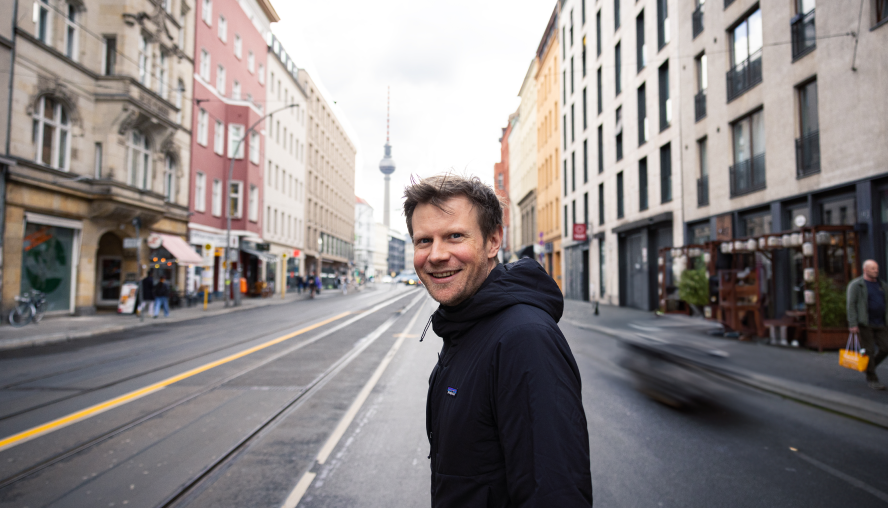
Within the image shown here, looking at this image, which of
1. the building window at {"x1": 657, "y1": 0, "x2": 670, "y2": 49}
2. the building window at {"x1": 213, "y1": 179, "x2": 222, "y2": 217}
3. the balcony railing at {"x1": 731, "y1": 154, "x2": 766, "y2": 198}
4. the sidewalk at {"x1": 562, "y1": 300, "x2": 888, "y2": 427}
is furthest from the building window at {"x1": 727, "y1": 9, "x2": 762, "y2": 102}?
the building window at {"x1": 213, "y1": 179, "x2": 222, "y2": 217}

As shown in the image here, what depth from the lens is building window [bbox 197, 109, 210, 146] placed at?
2911 centimetres

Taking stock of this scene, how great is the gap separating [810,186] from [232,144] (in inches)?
1225

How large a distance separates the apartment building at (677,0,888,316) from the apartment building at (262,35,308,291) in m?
28.9

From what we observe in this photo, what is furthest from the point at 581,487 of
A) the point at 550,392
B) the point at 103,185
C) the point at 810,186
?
the point at 103,185

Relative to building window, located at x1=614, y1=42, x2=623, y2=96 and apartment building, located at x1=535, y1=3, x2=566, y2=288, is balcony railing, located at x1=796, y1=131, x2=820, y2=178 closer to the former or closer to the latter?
building window, located at x1=614, y1=42, x2=623, y2=96

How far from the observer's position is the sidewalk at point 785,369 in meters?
6.41

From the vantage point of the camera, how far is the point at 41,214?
1712cm

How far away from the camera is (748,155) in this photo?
51.7 feet

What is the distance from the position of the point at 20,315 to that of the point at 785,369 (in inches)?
743

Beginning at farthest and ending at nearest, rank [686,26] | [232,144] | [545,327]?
[232,144] < [686,26] < [545,327]

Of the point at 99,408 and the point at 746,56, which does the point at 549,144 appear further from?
the point at 99,408

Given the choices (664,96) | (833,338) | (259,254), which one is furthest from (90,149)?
(833,338)

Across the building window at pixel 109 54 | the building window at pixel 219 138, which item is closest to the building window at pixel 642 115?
the building window at pixel 109 54

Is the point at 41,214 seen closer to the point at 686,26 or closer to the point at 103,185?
the point at 103,185
